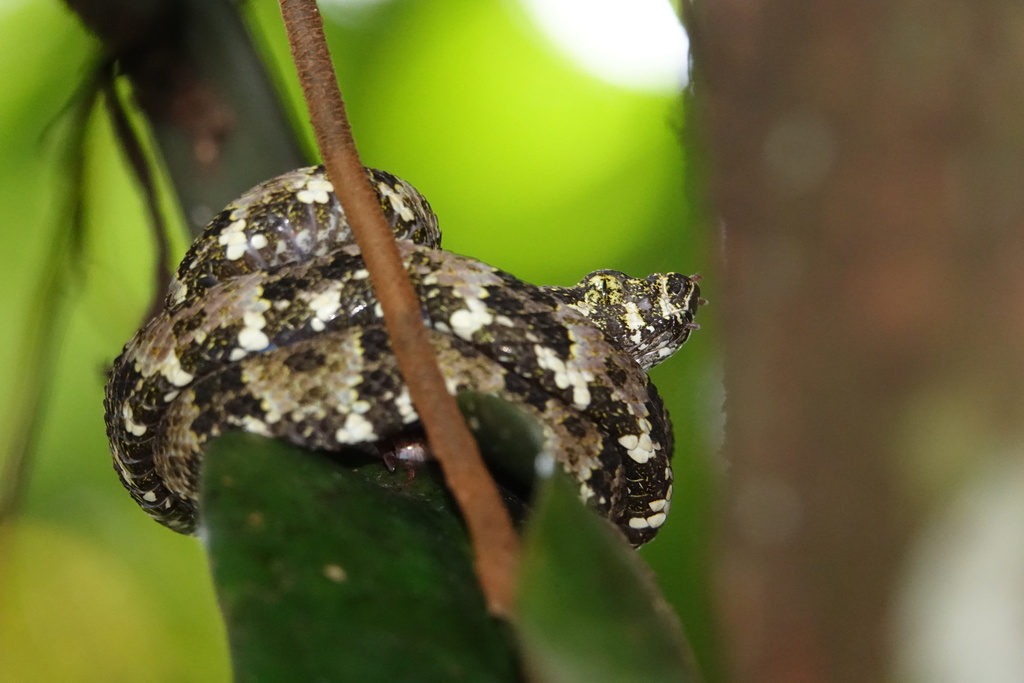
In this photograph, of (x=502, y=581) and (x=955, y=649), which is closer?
(x=502, y=581)

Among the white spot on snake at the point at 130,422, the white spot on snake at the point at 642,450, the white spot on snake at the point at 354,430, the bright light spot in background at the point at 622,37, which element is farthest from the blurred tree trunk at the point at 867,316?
the white spot on snake at the point at 130,422

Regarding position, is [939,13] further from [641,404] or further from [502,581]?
[502,581]

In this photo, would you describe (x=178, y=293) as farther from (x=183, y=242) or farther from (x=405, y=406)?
(x=183, y=242)

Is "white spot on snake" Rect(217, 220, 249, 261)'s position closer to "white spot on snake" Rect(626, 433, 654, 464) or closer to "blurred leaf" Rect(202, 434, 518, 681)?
"blurred leaf" Rect(202, 434, 518, 681)

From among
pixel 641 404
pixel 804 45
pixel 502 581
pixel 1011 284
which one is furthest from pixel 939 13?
pixel 502 581

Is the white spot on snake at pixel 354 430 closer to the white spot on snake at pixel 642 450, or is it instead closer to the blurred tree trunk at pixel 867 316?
the white spot on snake at pixel 642 450
